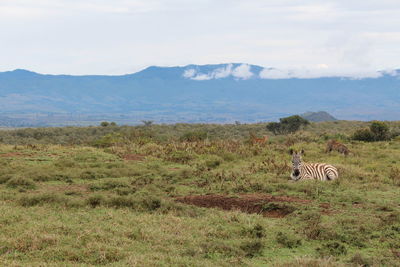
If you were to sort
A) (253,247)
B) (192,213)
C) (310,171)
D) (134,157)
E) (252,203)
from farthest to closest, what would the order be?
1. (134,157)
2. (310,171)
3. (252,203)
4. (192,213)
5. (253,247)

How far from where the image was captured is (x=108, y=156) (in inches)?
768

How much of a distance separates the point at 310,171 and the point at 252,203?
13.4 feet

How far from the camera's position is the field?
7.64m

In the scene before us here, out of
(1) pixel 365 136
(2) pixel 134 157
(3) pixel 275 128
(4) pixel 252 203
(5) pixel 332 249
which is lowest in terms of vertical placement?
(5) pixel 332 249

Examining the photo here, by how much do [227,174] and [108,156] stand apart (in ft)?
20.4

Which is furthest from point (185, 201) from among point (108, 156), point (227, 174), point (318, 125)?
point (318, 125)

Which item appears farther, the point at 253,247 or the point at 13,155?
the point at 13,155

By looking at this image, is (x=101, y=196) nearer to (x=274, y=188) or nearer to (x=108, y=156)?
(x=274, y=188)

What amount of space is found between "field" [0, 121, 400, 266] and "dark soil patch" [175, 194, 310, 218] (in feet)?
0.08

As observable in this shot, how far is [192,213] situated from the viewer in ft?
34.3

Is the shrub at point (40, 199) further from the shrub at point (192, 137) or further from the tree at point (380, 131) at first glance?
the tree at point (380, 131)

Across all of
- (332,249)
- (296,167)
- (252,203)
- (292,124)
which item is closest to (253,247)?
(332,249)

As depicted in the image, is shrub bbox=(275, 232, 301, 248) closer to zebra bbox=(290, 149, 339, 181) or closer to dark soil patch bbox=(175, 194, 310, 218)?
dark soil patch bbox=(175, 194, 310, 218)

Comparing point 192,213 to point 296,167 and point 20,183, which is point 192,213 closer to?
point 296,167
